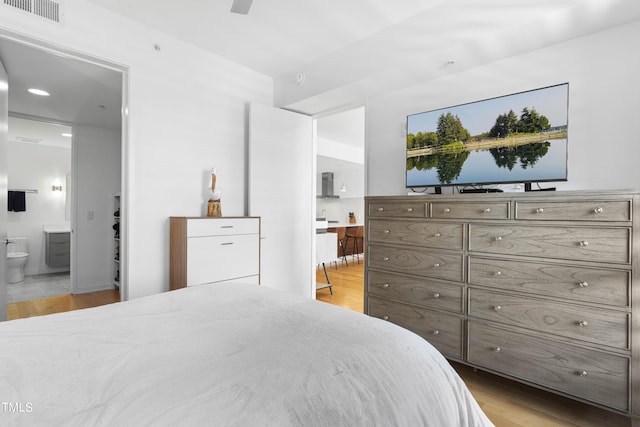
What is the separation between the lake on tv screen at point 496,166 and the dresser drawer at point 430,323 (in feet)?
3.43

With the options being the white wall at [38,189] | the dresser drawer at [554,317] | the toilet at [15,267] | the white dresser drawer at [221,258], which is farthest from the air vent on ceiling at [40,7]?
the white wall at [38,189]

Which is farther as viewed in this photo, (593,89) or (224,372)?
(593,89)

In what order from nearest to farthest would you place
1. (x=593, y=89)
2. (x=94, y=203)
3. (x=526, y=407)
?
1. (x=526, y=407)
2. (x=593, y=89)
3. (x=94, y=203)

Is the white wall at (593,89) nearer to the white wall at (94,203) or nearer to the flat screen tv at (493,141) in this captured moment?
the flat screen tv at (493,141)

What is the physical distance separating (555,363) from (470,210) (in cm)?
98

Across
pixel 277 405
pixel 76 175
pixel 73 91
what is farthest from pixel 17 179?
pixel 277 405

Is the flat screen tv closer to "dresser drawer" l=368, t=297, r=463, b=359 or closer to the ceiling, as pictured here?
the ceiling

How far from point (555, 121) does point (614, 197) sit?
2.31 feet

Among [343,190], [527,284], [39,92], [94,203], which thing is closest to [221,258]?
[527,284]

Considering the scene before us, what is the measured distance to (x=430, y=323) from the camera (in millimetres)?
2277

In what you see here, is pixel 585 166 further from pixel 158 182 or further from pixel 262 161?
pixel 158 182

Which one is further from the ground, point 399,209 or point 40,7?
point 40,7

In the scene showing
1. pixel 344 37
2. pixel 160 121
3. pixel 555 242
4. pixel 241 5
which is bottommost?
pixel 555 242

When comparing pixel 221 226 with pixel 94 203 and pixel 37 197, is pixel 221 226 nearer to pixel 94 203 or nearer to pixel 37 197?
pixel 94 203
